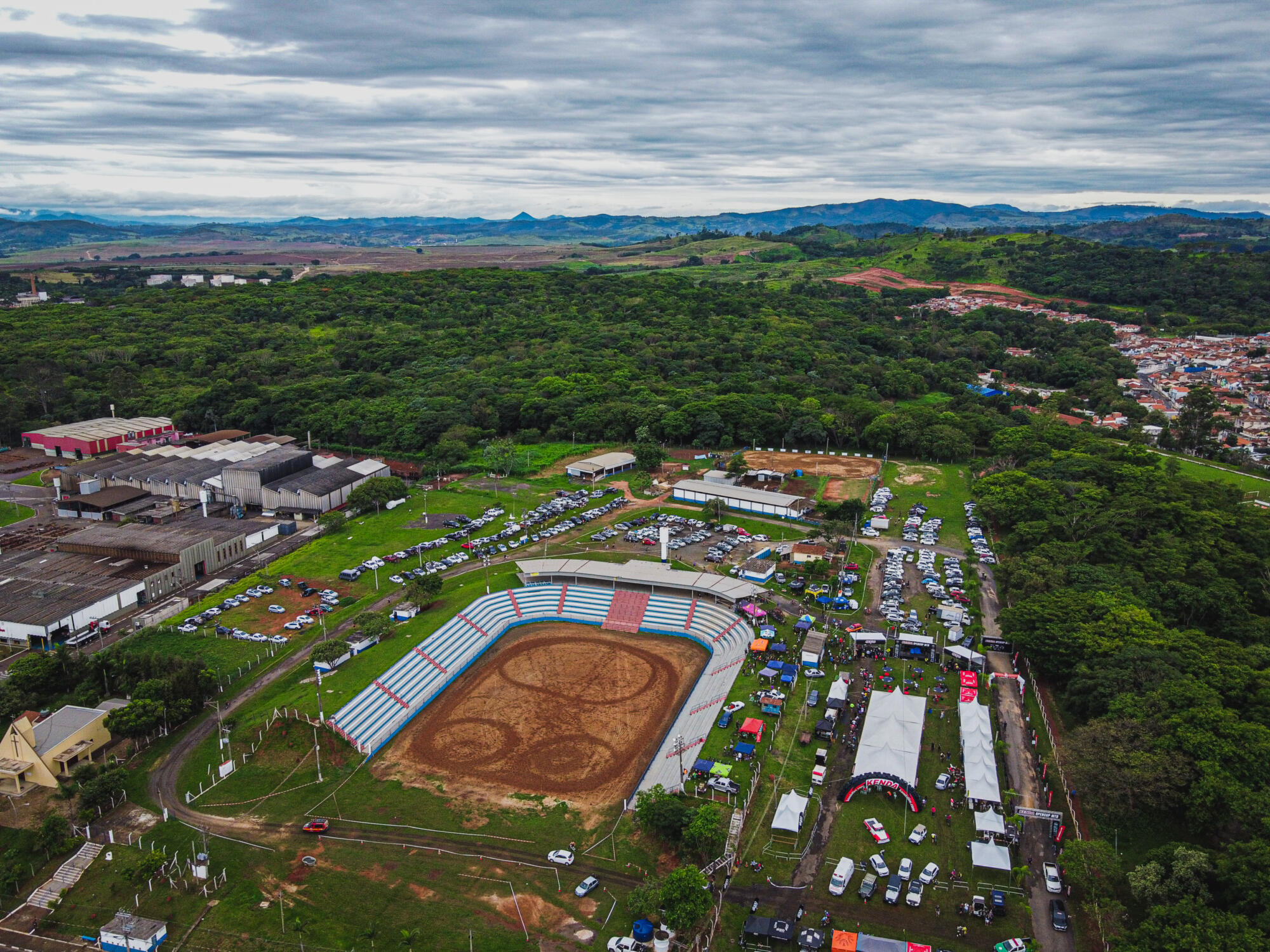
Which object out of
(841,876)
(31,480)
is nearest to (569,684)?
(841,876)

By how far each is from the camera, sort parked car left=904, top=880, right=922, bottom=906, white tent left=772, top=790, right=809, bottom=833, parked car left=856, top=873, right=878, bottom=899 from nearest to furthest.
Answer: parked car left=904, top=880, right=922, bottom=906 → parked car left=856, top=873, right=878, bottom=899 → white tent left=772, top=790, right=809, bottom=833

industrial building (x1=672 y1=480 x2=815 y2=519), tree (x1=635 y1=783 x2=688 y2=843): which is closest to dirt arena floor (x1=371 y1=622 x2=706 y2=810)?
tree (x1=635 y1=783 x2=688 y2=843)

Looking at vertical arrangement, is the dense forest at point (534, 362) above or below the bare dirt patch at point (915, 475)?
above

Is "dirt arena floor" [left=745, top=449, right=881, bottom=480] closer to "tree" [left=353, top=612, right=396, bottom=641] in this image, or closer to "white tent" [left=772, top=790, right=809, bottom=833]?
"tree" [left=353, top=612, right=396, bottom=641]

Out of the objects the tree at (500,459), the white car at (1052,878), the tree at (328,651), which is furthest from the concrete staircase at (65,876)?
the tree at (500,459)

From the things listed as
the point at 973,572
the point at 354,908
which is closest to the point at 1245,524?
the point at 973,572

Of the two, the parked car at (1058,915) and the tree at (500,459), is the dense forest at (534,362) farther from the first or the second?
the parked car at (1058,915)

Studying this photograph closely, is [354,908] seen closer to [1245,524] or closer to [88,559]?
[88,559]
